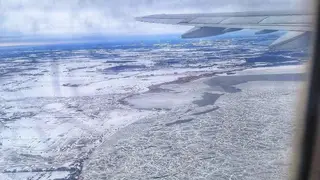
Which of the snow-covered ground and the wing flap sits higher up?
the wing flap

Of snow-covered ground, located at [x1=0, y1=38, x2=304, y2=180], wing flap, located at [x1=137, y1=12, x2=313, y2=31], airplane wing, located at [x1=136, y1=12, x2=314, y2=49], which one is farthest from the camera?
wing flap, located at [x1=137, y1=12, x2=313, y2=31]

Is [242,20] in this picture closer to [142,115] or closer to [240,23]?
[240,23]

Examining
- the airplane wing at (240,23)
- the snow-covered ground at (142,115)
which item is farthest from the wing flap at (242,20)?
the snow-covered ground at (142,115)

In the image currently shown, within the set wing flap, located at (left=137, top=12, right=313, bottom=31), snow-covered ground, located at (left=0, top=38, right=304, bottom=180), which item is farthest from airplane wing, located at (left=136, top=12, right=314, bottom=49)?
snow-covered ground, located at (left=0, top=38, right=304, bottom=180)

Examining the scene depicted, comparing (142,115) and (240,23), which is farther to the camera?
(240,23)

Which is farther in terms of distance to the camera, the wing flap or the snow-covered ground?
the wing flap

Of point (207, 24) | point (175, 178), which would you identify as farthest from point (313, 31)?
point (207, 24)

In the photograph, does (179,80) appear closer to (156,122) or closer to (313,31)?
(156,122)

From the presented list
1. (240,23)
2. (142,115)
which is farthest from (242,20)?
(142,115)

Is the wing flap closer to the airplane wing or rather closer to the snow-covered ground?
the airplane wing
